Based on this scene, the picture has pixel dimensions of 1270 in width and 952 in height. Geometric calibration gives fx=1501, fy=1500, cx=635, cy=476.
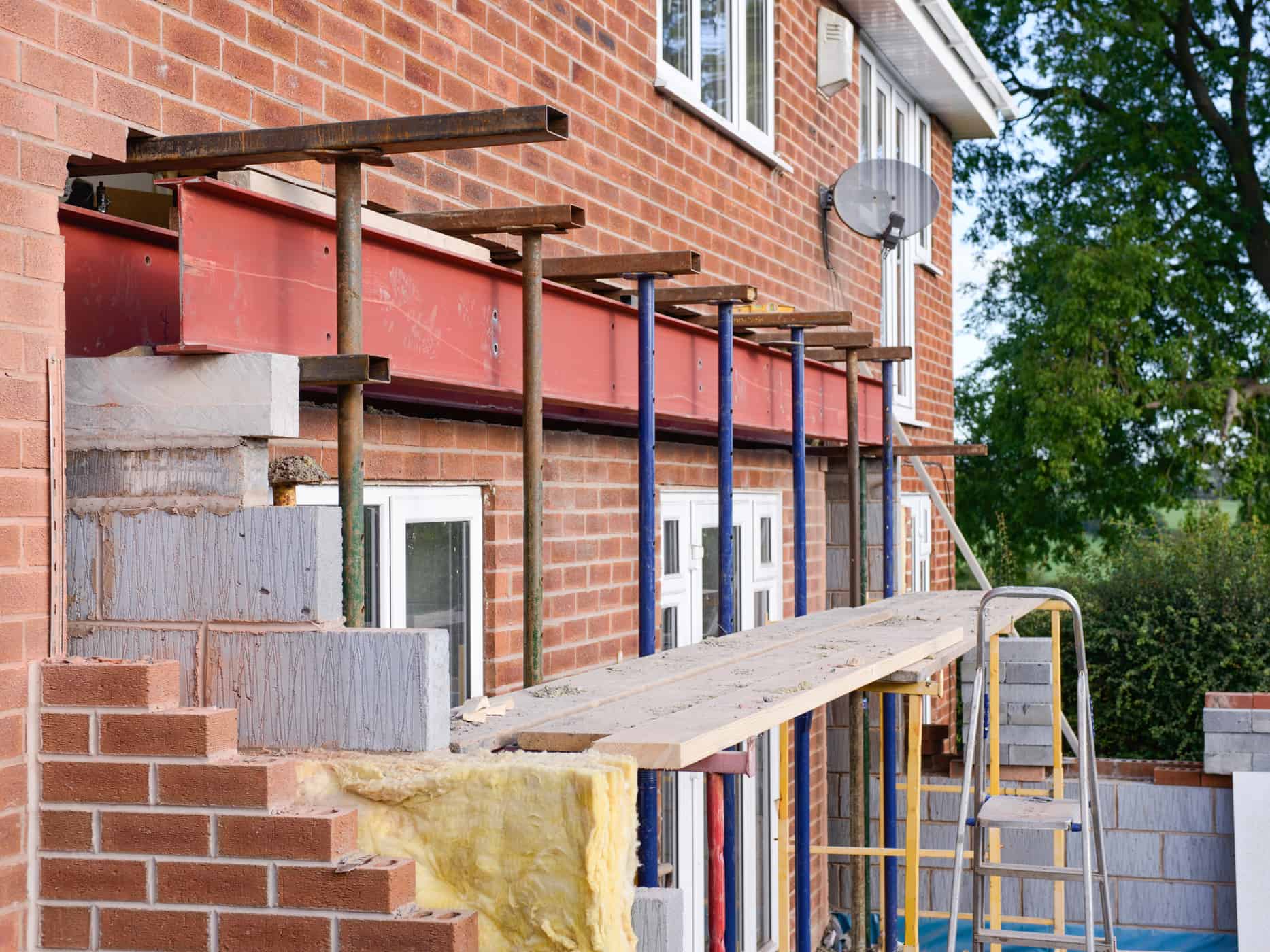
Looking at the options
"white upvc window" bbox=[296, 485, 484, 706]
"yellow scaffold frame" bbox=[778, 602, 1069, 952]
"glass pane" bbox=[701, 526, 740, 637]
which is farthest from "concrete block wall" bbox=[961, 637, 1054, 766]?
"white upvc window" bbox=[296, 485, 484, 706]

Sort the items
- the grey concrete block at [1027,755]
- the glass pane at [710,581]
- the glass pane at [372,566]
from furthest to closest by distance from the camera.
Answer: the grey concrete block at [1027,755]
the glass pane at [710,581]
the glass pane at [372,566]

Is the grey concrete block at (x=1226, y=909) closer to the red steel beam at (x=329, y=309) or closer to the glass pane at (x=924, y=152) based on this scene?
the glass pane at (x=924, y=152)

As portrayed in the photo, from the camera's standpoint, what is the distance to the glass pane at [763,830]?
9062mm

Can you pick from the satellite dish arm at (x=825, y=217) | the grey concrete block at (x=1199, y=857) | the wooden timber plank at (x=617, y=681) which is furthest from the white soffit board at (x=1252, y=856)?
the wooden timber plank at (x=617, y=681)

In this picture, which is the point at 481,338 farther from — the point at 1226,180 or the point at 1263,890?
the point at 1226,180

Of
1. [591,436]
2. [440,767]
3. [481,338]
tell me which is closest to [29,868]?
[440,767]

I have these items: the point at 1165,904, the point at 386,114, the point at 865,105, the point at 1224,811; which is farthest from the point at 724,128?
the point at 1165,904

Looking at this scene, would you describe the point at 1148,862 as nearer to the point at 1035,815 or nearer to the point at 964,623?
the point at 1035,815

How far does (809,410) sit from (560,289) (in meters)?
3.11

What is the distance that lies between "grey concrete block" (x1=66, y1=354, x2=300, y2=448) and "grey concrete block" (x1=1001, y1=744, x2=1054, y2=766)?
9369 millimetres

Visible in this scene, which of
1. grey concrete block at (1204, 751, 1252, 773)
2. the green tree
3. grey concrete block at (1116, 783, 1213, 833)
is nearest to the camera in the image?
grey concrete block at (1204, 751, 1252, 773)

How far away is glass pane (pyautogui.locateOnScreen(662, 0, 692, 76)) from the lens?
7.15 metres

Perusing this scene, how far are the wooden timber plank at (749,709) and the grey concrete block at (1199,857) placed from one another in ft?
22.5

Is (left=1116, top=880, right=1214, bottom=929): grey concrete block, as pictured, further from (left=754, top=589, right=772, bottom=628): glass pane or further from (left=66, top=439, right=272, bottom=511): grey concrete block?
(left=66, top=439, right=272, bottom=511): grey concrete block
